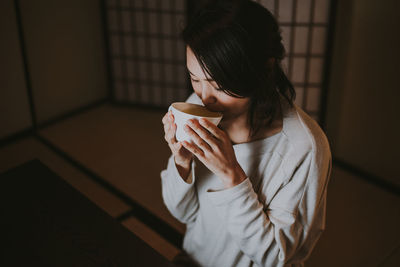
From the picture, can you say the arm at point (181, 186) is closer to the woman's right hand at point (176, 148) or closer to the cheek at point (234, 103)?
the woman's right hand at point (176, 148)

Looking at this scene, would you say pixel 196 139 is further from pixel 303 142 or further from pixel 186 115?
pixel 303 142

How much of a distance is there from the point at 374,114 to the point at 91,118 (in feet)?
9.07

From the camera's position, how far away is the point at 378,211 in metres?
2.86

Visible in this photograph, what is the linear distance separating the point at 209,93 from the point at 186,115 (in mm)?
150

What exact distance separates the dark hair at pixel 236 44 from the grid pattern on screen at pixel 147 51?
2786mm

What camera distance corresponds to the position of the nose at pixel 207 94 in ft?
4.05

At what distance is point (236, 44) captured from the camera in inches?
45.3

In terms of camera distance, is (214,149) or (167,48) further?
(167,48)

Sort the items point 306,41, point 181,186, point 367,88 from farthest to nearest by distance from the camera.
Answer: point 306,41
point 367,88
point 181,186

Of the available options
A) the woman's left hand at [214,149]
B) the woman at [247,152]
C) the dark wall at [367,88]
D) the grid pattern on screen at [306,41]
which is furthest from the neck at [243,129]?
the grid pattern on screen at [306,41]

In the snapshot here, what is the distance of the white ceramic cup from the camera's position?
1.15 m

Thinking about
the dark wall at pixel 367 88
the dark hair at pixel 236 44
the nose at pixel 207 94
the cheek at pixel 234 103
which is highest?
the dark hair at pixel 236 44

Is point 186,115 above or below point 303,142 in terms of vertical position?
above

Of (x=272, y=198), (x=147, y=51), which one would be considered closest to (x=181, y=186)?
(x=272, y=198)
